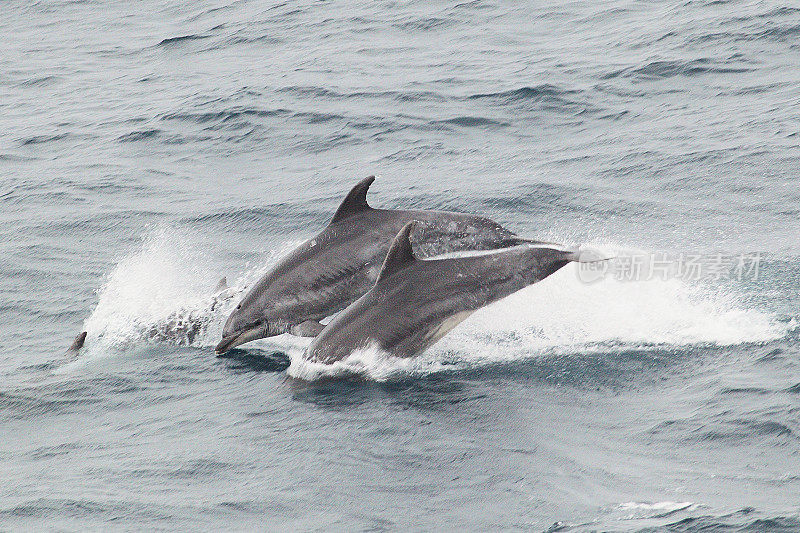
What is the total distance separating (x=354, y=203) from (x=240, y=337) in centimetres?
188

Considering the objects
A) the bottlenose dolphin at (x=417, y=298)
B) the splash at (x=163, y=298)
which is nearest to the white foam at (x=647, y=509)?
the bottlenose dolphin at (x=417, y=298)

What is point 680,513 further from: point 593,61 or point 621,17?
point 621,17

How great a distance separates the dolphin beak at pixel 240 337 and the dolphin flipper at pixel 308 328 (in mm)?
475

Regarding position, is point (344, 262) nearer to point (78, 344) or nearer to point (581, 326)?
point (581, 326)

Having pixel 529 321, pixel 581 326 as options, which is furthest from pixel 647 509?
pixel 529 321

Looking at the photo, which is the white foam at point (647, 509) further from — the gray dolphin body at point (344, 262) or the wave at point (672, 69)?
the wave at point (672, 69)

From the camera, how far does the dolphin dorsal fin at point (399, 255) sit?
11.1 meters

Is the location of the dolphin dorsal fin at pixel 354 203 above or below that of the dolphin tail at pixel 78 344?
above

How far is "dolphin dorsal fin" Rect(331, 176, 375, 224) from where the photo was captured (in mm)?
12453

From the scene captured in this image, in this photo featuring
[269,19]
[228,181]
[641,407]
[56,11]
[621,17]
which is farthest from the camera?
[56,11]

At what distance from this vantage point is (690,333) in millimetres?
11711

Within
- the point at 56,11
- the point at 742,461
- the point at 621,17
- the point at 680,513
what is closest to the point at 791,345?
the point at 742,461

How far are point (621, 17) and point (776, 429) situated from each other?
58.1 feet

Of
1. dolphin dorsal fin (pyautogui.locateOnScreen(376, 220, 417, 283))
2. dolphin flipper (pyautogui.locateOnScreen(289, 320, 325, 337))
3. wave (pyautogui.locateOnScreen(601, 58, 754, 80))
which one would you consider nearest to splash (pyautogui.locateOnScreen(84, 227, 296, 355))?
dolphin flipper (pyautogui.locateOnScreen(289, 320, 325, 337))
